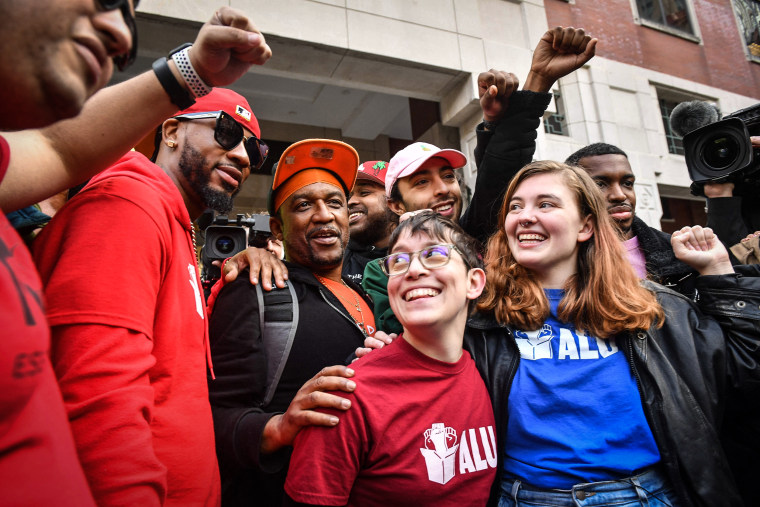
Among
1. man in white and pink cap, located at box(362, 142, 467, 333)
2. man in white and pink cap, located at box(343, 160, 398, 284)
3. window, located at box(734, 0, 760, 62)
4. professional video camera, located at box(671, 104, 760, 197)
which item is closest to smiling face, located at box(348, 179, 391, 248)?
man in white and pink cap, located at box(343, 160, 398, 284)

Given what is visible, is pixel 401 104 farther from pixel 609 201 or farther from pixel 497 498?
pixel 497 498

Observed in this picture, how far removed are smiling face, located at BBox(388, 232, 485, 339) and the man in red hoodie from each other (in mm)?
717

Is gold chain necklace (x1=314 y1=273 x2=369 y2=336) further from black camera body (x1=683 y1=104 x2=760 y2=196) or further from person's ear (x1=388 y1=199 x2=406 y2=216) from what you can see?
black camera body (x1=683 y1=104 x2=760 y2=196)

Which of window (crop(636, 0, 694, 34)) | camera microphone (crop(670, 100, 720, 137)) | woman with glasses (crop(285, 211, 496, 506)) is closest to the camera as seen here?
woman with glasses (crop(285, 211, 496, 506))

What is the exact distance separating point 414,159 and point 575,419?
1.89 m

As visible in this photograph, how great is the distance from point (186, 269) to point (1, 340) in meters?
0.81

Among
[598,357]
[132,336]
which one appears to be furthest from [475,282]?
[132,336]

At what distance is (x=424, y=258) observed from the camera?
177 centimetres

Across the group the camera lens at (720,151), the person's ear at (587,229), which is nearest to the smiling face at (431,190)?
the person's ear at (587,229)

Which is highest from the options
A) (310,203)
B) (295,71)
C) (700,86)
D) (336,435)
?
(700,86)

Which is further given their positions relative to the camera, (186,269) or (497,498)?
(497,498)

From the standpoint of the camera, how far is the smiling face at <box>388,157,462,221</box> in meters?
2.90

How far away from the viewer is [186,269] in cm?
139

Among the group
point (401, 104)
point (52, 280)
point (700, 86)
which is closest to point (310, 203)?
point (52, 280)
